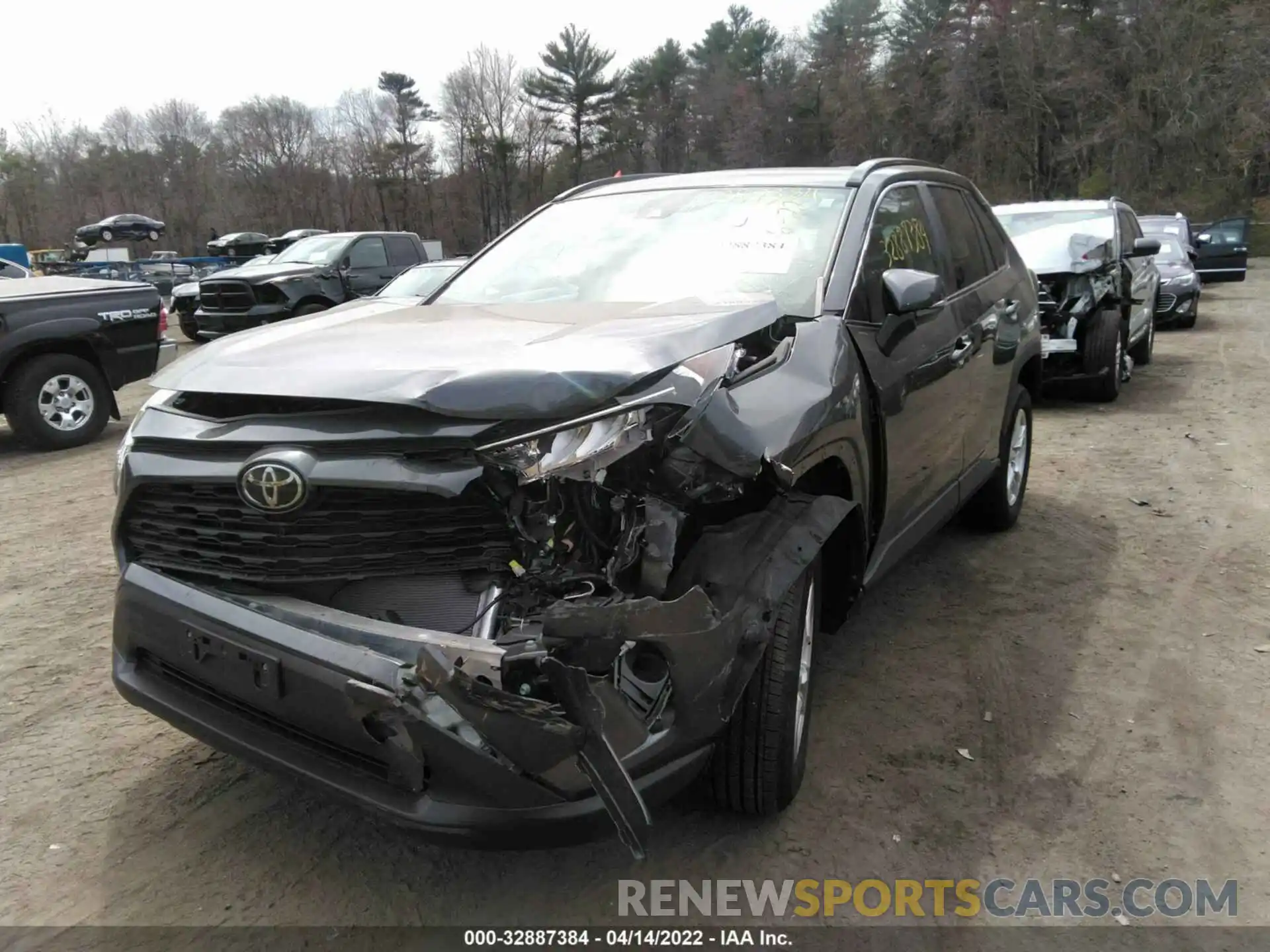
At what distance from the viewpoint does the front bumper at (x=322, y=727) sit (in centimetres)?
199

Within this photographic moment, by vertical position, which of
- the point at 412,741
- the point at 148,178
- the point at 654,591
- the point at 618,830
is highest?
the point at 148,178

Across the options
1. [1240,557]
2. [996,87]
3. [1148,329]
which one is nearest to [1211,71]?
[996,87]

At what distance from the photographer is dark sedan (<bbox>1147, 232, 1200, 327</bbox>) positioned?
45.0 feet

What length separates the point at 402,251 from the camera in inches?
613

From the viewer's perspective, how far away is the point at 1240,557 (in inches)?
193

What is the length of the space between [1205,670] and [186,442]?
3734mm

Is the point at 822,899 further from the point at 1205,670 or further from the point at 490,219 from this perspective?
the point at 490,219

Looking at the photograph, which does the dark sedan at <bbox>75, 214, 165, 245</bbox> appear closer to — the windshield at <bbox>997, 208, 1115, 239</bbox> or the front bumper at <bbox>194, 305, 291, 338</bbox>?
the front bumper at <bbox>194, 305, 291, 338</bbox>

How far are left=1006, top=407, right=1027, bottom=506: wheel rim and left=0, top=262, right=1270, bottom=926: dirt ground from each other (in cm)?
31

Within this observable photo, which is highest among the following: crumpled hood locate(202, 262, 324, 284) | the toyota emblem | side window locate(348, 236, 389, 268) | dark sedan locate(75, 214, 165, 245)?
dark sedan locate(75, 214, 165, 245)

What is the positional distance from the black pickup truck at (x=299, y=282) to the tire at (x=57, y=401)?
14.7ft

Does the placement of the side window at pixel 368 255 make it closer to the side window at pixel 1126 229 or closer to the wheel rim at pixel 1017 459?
the side window at pixel 1126 229

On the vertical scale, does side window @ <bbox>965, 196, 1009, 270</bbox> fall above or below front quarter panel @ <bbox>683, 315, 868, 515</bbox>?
above

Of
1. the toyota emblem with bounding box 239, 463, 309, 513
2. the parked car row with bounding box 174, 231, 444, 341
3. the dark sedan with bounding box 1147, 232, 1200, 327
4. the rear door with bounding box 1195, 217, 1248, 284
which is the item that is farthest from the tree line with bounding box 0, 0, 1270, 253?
the toyota emblem with bounding box 239, 463, 309, 513
